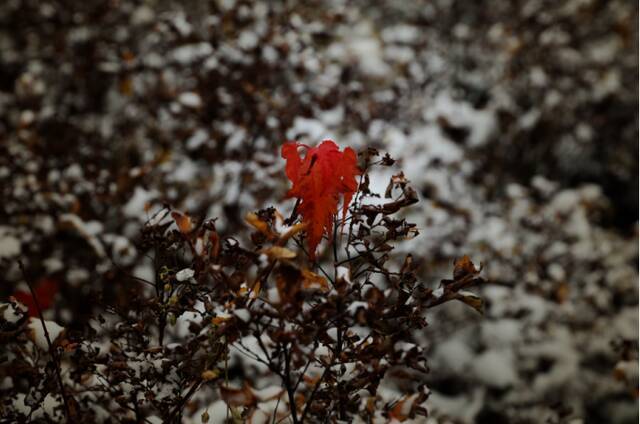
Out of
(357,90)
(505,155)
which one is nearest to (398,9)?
(505,155)

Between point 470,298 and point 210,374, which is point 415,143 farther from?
point 210,374

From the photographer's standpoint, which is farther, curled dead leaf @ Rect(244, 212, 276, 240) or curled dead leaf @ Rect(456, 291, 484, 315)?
curled dead leaf @ Rect(456, 291, 484, 315)

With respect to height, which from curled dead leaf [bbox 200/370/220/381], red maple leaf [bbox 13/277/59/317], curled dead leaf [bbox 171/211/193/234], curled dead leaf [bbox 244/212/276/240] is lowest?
curled dead leaf [bbox 200/370/220/381]

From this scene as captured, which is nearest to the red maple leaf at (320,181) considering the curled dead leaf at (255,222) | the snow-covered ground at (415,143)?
the curled dead leaf at (255,222)

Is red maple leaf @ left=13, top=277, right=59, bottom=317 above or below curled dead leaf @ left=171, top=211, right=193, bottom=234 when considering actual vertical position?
above

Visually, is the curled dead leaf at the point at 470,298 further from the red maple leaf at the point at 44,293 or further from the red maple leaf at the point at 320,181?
the red maple leaf at the point at 44,293

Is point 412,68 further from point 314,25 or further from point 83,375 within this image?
point 83,375

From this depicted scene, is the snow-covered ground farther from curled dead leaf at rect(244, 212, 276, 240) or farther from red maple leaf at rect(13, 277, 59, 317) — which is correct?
curled dead leaf at rect(244, 212, 276, 240)

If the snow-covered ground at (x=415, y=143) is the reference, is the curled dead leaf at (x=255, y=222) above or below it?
below

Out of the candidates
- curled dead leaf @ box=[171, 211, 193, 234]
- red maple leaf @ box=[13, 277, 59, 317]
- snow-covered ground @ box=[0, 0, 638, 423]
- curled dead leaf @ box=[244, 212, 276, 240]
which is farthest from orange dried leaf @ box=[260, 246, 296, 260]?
red maple leaf @ box=[13, 277, 59, 317]
